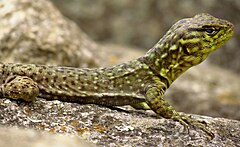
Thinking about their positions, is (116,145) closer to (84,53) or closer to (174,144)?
(174,144)

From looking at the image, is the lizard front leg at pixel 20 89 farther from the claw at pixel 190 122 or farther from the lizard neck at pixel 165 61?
the claw at pixel 190 122

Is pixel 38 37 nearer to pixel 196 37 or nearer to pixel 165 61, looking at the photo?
pixel 165 61

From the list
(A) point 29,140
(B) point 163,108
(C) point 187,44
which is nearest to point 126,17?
(C) point 187,44

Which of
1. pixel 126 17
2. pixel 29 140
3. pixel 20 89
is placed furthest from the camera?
pixel 126 17

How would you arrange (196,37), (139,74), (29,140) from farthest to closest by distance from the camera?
(139,74) → (196,37) → (29,140)

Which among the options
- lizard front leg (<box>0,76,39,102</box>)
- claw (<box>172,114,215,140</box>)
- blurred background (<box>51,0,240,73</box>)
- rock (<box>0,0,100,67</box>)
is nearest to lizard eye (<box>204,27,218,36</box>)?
claw (<box>172,114,215,140</box>)

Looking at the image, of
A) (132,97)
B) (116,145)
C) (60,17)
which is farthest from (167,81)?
(60,17)
